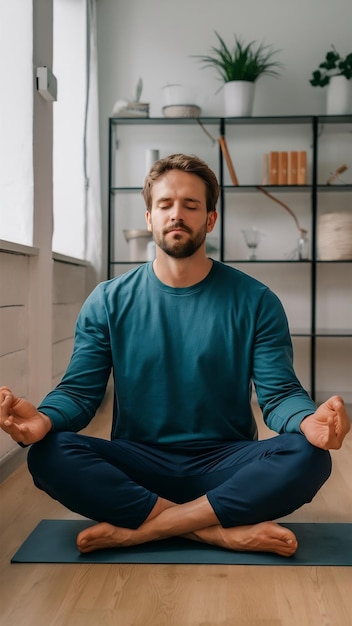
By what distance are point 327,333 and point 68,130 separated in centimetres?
192

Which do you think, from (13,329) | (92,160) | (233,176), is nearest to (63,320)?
(92,160)

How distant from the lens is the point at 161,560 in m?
1.83

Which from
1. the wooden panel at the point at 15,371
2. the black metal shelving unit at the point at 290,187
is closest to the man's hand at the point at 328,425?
the wooden panel at the point at 15,371

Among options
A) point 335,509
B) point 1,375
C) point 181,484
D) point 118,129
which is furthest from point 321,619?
point 118,129

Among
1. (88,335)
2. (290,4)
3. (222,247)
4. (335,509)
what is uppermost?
(290,4)

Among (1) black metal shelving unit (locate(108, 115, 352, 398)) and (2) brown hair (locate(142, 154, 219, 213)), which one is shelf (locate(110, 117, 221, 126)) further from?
(2) brown hair (locate(142, 154, 219, 213))

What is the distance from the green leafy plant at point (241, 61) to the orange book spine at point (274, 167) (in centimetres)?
47

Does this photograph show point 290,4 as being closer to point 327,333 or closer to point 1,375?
point 327,333

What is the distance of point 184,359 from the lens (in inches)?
83.5

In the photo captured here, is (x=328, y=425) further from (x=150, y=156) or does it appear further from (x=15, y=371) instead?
(x=150, y=156)

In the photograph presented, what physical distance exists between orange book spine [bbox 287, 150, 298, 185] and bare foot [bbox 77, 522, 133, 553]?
3.07 metres

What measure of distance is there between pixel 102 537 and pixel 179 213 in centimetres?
85

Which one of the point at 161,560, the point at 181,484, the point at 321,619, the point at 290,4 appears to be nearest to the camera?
the point at 321,619

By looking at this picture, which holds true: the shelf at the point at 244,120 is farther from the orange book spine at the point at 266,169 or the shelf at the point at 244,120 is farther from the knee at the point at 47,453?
the knee at the point at 47,453
